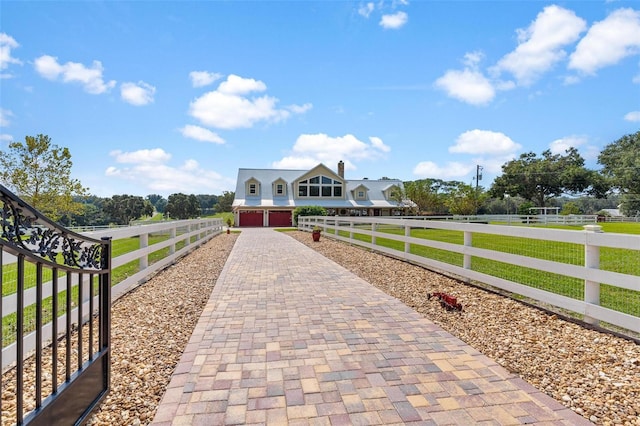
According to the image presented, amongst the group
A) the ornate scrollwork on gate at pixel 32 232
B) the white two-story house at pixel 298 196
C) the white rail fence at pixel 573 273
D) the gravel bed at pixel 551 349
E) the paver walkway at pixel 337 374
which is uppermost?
the white two-story house at pixel 298 196

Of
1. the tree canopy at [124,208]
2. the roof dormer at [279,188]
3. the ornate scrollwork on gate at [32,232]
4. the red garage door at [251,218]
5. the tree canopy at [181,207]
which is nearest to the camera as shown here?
the ornate scrollwork on gate at [32,232]

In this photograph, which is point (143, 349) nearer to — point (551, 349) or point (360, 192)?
point (551, 349)

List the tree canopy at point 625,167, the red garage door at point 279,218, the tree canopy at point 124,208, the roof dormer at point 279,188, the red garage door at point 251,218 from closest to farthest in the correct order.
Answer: the red garage door at point 251,218, the red garage door at point 279,218, the roof dormer at point 279,188, the tree canopy at point 625,167, the tree canopy at point 124,208

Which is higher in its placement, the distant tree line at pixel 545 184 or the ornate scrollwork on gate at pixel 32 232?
the distant tree line at pixel 545 184

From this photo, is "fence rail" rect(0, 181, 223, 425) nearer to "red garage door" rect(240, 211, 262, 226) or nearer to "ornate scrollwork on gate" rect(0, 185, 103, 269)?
"ornate scrollwork on gate" rect(0, 185, 103, 269)

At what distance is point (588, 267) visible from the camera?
13.3ft

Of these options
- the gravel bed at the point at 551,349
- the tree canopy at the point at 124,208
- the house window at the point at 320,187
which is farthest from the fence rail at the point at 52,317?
the tree canopy at the point at 124,208

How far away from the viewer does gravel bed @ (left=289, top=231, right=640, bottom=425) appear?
257 cm

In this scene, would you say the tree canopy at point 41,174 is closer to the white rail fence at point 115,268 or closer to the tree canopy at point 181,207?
the white rail fence at point 115,268

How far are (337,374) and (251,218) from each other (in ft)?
110

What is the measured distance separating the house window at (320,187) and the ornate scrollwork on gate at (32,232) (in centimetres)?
3598

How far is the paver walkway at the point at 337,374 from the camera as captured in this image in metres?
2.40

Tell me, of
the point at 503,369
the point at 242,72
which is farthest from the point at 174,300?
the point at 242,72

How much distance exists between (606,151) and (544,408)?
6786cm
